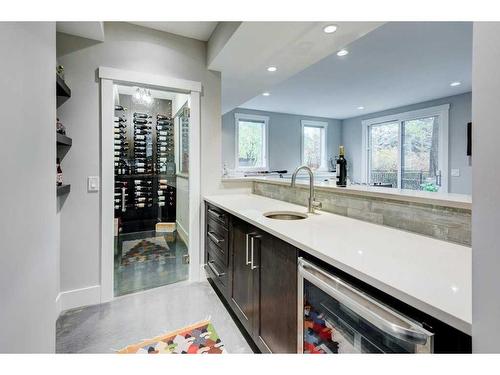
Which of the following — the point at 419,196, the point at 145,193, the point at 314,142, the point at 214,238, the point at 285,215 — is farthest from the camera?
the point at 314,142

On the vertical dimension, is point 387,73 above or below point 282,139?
above

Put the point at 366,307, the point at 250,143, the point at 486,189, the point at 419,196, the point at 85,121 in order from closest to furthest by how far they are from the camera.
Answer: the point at 486,189 < the point at 366,307 < the point at 419,196 < the point at 85,121 < the point at 250,143

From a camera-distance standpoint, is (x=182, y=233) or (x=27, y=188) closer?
(x=27, y=188)

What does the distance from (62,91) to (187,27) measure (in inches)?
50.4

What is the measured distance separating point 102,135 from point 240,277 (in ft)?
5.69

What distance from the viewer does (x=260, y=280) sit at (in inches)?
60.6

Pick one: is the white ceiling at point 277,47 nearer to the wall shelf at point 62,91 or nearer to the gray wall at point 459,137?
the wall shelf at point 62,91

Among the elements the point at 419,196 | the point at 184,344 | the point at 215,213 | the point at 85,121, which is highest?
the point at 85,121

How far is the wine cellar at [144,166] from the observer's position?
2.66 metres

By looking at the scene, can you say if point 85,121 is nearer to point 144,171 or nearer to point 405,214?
point 144,171

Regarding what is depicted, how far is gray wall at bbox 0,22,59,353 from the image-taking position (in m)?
0.74

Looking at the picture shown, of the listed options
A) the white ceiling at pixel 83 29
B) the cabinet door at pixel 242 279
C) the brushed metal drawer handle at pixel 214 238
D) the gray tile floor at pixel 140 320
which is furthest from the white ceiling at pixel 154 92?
the gray tile floor at pixel 140 320

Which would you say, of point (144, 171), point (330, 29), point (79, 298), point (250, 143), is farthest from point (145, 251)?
point (250, 143)

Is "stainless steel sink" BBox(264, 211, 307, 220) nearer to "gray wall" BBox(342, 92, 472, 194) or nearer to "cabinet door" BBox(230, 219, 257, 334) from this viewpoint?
"cabinet door" BBox(230, 219, 257, 334)
